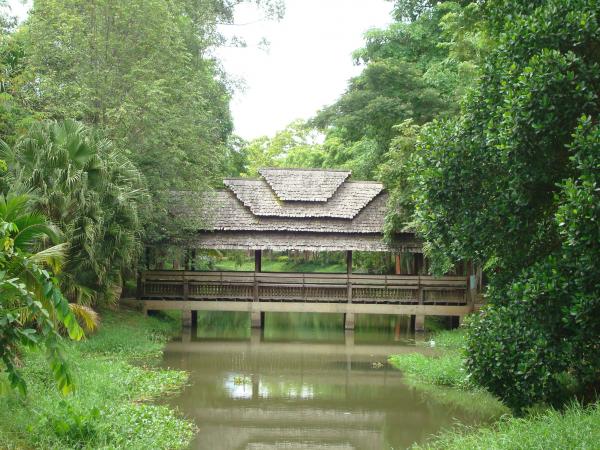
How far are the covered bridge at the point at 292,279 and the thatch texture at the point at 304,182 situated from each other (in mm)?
647

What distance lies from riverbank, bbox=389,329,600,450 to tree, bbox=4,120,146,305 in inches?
256

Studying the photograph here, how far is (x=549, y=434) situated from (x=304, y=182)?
1539 centimetres

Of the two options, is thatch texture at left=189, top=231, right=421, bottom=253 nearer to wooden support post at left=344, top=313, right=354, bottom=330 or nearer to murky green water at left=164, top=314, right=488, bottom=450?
wooden support post at left=344, top=313, right=354, bottom=330

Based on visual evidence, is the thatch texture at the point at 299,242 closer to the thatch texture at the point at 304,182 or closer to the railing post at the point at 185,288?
the railing post at the point at 185,288

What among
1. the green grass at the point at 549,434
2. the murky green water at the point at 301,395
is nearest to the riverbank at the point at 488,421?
the green grass at the point at 549,434

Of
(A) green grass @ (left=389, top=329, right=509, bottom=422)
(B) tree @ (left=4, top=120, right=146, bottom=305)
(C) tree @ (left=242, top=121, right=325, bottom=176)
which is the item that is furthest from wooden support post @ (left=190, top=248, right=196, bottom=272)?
(C) tree @ (left=242, top=121, right=325, bottom=176)

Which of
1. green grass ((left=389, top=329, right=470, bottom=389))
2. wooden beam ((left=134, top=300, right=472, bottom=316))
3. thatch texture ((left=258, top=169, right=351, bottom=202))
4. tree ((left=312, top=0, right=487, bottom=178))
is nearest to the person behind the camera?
green grass ((left=389, top=329, right=470, bottom=389))

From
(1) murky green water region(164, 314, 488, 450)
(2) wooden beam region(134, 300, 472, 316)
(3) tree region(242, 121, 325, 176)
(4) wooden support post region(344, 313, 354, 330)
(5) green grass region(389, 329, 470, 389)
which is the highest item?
(3) tree region(242, 121, 325, 176)

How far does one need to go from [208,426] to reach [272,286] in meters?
10.0

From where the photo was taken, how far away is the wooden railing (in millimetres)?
19844

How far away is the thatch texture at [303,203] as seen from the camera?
67.8 feet

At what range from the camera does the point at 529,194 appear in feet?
26.7

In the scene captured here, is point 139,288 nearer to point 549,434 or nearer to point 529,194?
point 529,194

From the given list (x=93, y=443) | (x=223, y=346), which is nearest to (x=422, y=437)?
(x=93, y=443)
